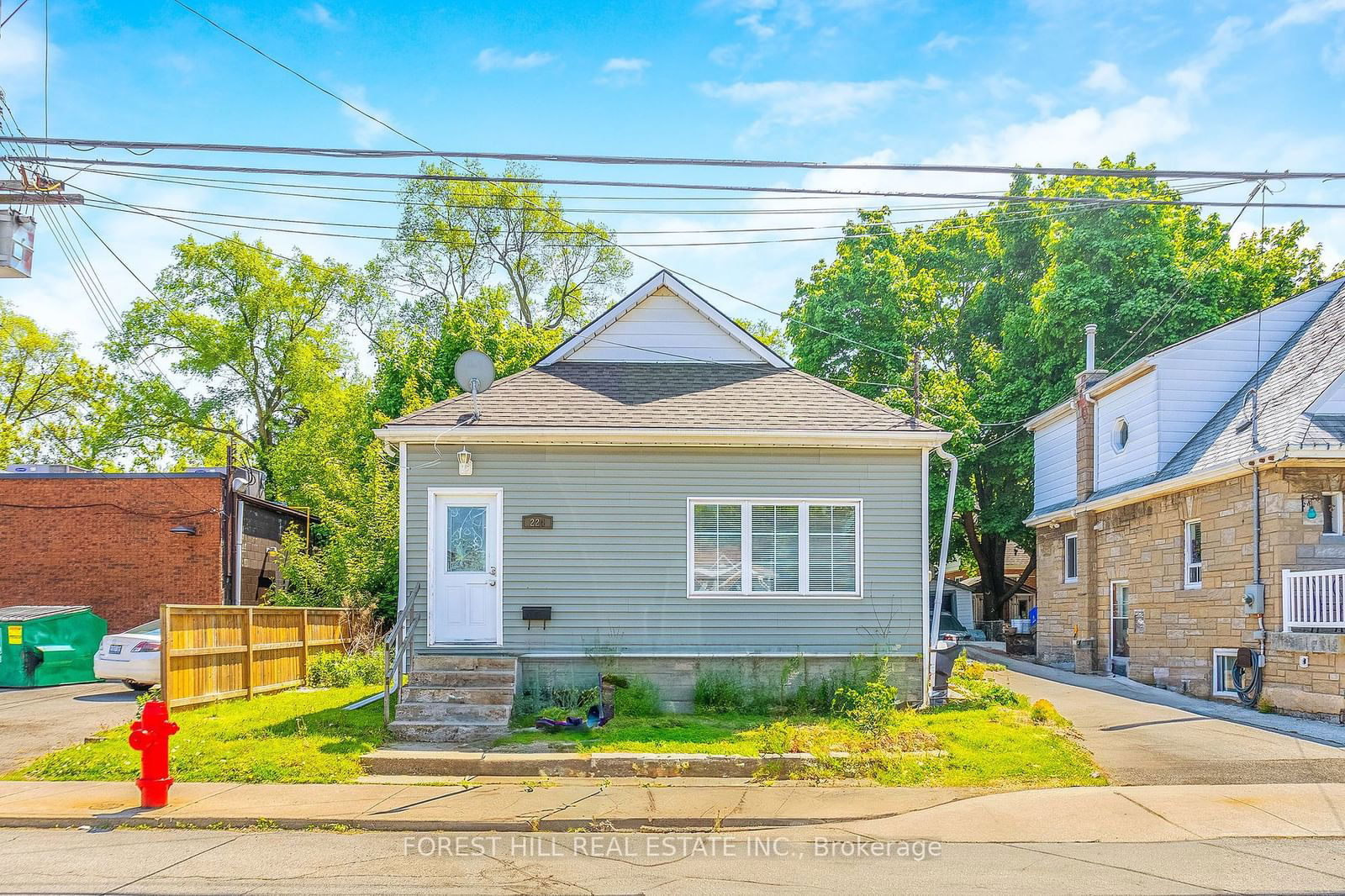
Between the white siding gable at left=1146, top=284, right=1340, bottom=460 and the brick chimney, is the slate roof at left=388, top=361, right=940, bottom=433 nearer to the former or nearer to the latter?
the white siding gable at left=1146, top=284, right=1340, bottom=460

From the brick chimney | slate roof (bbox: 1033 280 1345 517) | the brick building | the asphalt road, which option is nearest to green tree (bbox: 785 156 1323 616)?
the brick chimney

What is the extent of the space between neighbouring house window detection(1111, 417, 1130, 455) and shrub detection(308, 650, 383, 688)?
15344mm

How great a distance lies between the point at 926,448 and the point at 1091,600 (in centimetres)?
1027

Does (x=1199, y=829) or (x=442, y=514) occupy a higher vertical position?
(x=442, y=514)

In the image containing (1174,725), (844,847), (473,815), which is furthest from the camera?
(1174,725)

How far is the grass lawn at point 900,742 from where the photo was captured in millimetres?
10336

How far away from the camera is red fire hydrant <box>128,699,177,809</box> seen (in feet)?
29.7

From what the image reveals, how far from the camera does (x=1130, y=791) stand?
9789mm

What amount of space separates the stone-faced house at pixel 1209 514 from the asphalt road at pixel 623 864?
298 inches

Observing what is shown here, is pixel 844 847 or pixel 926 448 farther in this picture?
pixel 926 448

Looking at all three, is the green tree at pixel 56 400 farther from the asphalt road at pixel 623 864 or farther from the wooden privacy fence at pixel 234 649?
the asphalt road at pixel 623 864

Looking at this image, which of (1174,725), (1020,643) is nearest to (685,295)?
(1174,725)

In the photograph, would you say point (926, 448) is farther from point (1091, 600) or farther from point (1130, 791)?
point (1091, 600)

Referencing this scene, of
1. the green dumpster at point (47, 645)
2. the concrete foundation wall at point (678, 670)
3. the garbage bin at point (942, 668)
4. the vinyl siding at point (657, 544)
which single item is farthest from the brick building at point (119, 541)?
the garbage bin at point (942, 668)
